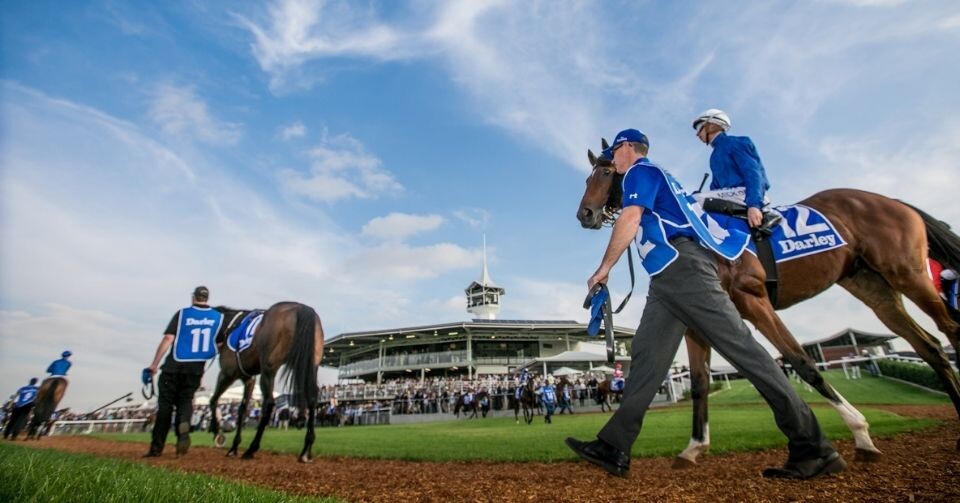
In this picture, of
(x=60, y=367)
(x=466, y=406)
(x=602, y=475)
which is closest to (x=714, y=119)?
(x=602, y=475)

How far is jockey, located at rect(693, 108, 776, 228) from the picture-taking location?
4.06m

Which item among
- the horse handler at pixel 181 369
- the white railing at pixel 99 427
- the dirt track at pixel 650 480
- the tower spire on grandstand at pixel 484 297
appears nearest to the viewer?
the dirt track at pixel 650 480

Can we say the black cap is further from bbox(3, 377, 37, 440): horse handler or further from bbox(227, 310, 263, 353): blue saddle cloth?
bbox(3, 377, 37, 440): horse handler

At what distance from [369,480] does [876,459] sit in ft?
12.8

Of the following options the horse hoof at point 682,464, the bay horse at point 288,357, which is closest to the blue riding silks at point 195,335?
the bay horse at point 288,357

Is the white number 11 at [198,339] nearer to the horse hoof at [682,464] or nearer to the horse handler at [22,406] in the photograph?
the horse hoof at [682,464]

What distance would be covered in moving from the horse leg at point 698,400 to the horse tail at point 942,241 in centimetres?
271

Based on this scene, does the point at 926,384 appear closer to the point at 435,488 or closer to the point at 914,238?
the point at 914,238

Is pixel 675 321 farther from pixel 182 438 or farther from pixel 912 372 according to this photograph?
pixel 912 372

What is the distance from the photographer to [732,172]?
4.39 metres

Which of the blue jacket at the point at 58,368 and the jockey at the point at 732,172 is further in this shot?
the blue jacket at the point at 58,368

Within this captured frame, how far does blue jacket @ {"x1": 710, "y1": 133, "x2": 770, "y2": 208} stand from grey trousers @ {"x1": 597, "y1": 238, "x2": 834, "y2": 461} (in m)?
1.70

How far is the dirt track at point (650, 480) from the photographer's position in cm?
245

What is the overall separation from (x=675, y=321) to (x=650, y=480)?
1206 millimetres
